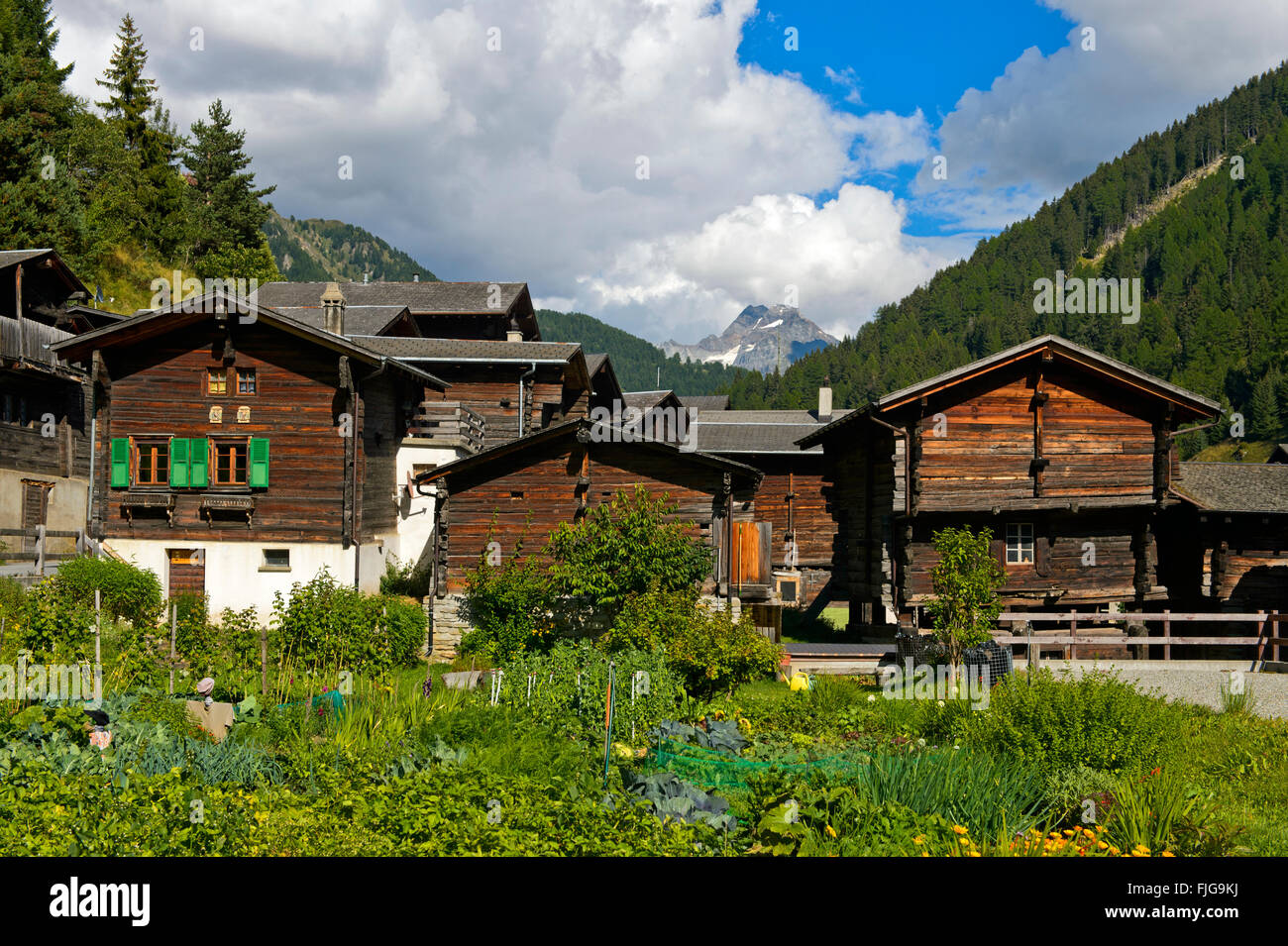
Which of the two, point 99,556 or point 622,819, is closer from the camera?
point 622,819

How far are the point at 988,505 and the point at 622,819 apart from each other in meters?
18.3

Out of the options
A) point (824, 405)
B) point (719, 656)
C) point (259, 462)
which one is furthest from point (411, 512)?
point (824, 405)

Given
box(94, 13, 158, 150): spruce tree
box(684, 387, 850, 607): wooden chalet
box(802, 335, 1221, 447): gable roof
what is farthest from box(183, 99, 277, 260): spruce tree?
box(802, 335, 1221, 447): gable roof

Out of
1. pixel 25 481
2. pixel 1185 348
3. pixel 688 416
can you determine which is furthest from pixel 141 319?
pixel 1185 348

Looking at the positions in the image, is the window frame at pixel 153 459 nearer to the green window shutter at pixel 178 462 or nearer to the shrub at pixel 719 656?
the green window shutter at pixel 178 462

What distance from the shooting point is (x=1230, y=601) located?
1001 inches

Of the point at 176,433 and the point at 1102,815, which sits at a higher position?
the point at 176,433

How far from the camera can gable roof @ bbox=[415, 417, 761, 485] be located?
21719 mm

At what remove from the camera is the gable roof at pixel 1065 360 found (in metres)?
23.1

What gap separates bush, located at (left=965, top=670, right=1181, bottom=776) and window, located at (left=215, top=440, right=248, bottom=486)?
20577mm

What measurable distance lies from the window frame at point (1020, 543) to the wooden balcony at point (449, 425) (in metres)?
17.1
